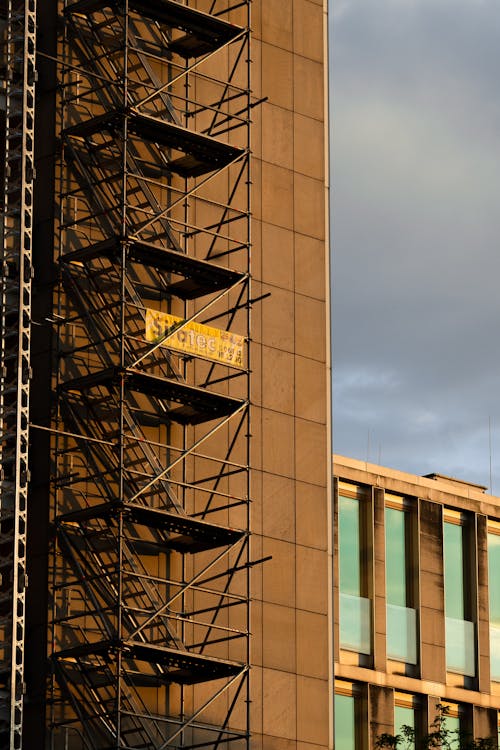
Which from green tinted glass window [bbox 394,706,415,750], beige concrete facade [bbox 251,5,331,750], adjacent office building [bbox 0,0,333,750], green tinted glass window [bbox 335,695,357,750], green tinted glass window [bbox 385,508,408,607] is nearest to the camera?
adjacent office building [bbox 0,0,333,750]

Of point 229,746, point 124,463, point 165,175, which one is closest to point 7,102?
point 165,175

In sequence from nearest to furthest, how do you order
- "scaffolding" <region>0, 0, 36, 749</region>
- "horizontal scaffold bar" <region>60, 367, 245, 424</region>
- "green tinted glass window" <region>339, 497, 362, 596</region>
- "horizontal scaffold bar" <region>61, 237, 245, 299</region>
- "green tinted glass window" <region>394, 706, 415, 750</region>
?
1. "scaffolding" <region>0, 0, 36, 749</region>
2. "horizontal scaffold bar" <region>60, 367, 245, 424</region>
3. "horizontal scaffold bar" <region>61, 237, 245, 299</region>
4. "green tinted glass window" <region>339, 497, 362, 596</region>
5. "green tinted glass window" <region>394, 706, 415, 750</region>

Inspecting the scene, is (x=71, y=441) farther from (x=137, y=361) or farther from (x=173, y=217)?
(x=173, y=217)

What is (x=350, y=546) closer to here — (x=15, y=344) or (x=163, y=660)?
(x=163, y=660)

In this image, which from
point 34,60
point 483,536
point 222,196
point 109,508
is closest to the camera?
point 109,508

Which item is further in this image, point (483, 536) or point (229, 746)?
point (483, 536)

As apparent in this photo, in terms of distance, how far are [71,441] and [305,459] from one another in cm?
806

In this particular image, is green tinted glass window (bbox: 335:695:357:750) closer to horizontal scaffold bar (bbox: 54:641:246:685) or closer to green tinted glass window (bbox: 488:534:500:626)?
green tinted glass window (bbox: 488:534:500:626)

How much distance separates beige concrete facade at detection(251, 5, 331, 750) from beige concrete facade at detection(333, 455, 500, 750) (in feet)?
25.3

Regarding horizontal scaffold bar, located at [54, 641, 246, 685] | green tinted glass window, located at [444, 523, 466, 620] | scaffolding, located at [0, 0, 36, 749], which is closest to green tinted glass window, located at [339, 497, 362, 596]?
green tinted glass window, located at [444, 523, 466, 620]

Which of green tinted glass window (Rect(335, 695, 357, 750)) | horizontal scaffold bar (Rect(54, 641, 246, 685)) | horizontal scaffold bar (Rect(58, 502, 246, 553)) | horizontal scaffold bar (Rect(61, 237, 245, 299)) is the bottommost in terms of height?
horizontal scaffold bar (Rect(54, 641, 246, 685))

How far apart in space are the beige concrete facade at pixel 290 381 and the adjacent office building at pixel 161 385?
83 millimetres

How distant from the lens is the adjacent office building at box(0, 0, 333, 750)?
53719mm

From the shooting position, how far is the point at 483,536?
242 ft
